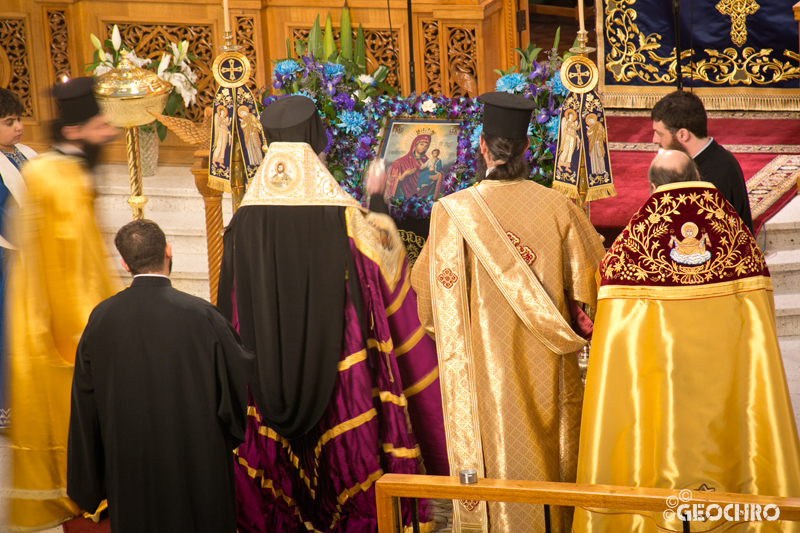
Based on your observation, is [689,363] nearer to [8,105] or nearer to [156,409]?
[156,409]

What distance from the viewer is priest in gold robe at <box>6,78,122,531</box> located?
14.0 ft

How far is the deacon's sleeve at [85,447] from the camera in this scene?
326cm

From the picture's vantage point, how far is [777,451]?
321cm

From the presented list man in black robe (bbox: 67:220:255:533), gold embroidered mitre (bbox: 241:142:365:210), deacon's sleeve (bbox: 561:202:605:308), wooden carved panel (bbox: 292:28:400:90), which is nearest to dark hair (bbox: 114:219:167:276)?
man in black robe (bbox: 67:220:255:533)

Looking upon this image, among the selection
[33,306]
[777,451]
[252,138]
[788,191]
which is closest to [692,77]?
[788,191]

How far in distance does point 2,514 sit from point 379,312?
7.23 ft

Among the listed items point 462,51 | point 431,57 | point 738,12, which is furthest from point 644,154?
point 431,57

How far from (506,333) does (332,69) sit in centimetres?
237

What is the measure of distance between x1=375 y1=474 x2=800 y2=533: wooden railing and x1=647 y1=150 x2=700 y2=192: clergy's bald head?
51.6 inches

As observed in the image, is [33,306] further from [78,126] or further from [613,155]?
[613,155]

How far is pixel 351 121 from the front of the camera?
5250mm

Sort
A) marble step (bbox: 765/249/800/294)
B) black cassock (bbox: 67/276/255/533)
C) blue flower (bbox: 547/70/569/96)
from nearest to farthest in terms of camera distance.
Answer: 1. black cassock (bbox: 67/276/255/533)
2. blue flower (bbox: 547/70/569/96)
3. marble step (bbox: 765/249/800/294)

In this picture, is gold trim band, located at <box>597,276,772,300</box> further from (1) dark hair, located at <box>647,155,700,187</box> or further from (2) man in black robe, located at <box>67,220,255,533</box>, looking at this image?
(2) man in black robe, located at <box>67,220,255,533</box>

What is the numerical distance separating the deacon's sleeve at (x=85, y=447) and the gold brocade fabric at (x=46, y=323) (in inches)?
45.1
